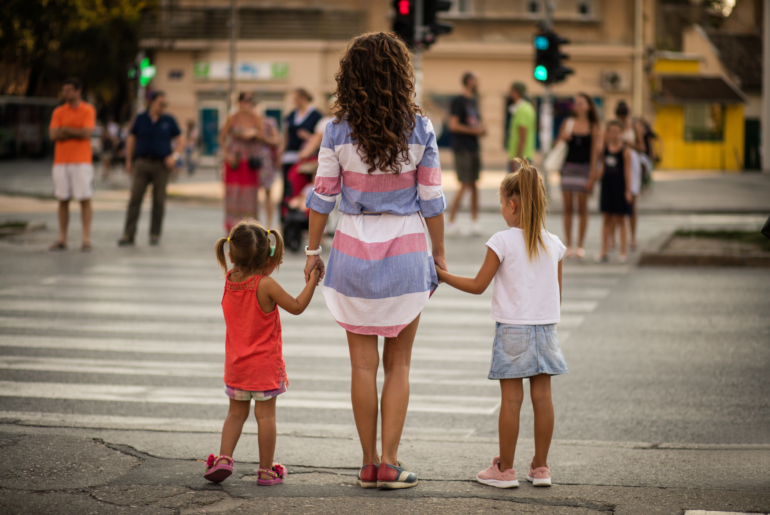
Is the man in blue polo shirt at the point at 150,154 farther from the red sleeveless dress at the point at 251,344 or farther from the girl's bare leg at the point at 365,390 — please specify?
the girl's bare leg at the point at 365,390

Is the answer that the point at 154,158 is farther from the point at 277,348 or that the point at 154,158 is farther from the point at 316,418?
the point at 277,348

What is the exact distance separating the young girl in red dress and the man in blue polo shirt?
31.2 feet

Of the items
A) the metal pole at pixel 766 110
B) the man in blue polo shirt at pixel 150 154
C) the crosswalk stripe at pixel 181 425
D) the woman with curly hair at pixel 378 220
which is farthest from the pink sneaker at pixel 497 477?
the metal pole at pixel 766 110

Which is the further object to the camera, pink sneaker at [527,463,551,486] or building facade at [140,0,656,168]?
building facade at [140,0,656,168]

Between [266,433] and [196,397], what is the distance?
78.7 inches

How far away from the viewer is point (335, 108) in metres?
4.28

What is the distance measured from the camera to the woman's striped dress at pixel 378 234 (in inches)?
166

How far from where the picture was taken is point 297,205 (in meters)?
12.6

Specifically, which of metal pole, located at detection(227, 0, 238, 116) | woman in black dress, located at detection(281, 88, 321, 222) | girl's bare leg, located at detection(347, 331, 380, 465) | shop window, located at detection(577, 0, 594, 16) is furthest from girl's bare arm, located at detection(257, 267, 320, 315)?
shop window, located at detection(577, 0, 594, 16)

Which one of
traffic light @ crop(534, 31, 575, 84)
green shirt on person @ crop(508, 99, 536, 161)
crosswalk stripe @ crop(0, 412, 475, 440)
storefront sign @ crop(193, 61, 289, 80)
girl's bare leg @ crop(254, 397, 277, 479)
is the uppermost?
storefront sign @ crop(193, 61, 289, 80)

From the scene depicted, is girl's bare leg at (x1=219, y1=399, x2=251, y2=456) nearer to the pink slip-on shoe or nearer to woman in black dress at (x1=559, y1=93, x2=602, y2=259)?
the pink slip-on shoe

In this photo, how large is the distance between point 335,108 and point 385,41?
1.24 feet

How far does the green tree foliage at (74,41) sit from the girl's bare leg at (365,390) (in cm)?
3722

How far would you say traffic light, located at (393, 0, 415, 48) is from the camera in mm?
15083
